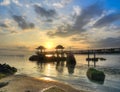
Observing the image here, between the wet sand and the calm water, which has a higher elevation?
the wet sand

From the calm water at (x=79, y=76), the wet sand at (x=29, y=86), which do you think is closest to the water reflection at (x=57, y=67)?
the calm water at (x=79, y=76)

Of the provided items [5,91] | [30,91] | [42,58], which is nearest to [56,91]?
[30,91]

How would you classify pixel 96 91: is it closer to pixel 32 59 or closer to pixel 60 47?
pixel 60 47

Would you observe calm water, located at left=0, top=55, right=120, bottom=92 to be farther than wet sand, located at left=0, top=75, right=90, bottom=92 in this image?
Yes

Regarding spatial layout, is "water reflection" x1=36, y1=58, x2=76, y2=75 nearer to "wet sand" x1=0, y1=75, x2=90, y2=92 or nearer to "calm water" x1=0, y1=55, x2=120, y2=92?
"calm water" x1=0, y1=55, x2=120, y2=92

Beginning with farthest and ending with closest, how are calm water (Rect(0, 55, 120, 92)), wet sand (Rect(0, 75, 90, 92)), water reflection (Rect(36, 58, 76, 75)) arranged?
water reflection (Rect(36, 58, 76, 75))
calm water (Rect(0, 55, 120, 92))
wet sand (Rect(0, 75, 90, 92))

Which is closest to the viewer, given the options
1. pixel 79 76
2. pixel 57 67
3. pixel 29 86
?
pixel 29 86

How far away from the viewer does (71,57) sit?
70.2m

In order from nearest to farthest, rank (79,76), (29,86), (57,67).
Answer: (29,86), (79,76), (57,67)

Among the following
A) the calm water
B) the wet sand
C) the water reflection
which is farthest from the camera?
the water reflection

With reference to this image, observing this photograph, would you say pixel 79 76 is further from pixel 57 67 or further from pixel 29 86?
pixel 57 67

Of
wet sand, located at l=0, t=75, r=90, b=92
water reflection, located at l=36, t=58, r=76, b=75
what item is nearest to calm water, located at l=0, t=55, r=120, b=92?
water reflection, located at l=36, t=58, r=76, b=75

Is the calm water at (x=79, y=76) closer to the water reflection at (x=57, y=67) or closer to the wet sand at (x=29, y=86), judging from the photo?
the water reflection at (x=57, y=67)

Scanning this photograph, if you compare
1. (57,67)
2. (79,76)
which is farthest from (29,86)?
(57,67)
